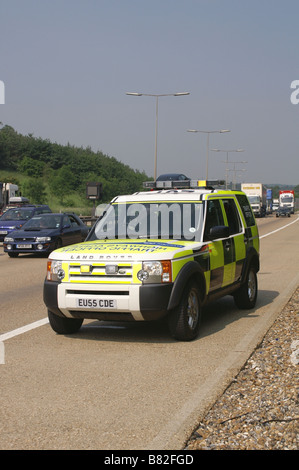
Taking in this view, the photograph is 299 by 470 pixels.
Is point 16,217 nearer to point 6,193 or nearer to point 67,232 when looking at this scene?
point 67,232

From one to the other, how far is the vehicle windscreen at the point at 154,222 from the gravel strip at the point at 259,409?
6.30 ft

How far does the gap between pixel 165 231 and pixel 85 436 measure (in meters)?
4.46

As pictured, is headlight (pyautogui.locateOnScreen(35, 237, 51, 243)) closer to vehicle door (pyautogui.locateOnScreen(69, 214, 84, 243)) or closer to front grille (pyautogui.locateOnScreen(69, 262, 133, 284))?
vehicle door (pyautogui.locateOnScreen(69, 214, 84, 243))

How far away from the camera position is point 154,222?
29.8ft

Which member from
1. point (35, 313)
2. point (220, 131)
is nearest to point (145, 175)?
point (220, 131)

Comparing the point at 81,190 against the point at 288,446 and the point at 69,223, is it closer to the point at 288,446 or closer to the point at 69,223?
the point at 69,223

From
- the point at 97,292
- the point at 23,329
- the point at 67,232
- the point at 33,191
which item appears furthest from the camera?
the point at 33,191

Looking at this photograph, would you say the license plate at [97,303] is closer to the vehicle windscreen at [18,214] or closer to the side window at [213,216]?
the side window at [213,216]

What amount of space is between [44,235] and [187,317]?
14.9m

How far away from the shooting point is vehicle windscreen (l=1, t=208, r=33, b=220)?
30.5 meters

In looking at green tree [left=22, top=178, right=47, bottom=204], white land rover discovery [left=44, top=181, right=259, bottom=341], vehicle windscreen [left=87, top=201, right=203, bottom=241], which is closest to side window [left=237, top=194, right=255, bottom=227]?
white land rover discovery [left=44, top=181, right=259, bottom=341]

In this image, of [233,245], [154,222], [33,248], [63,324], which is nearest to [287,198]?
[33,248]

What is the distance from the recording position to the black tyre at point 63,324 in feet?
27.5

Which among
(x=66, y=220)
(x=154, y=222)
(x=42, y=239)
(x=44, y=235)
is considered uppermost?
(x=154, y=222)
